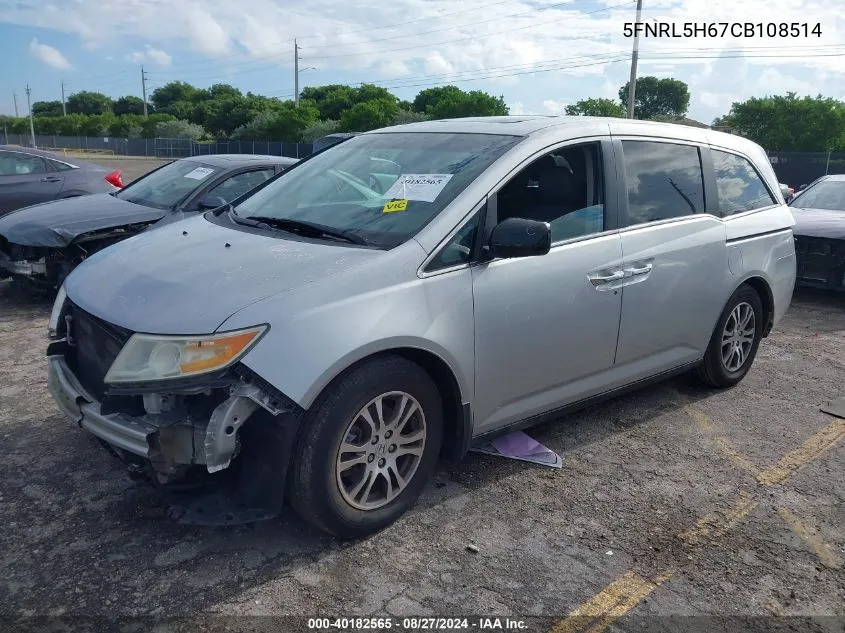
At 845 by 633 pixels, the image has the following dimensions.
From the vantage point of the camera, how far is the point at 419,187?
11.7 feet

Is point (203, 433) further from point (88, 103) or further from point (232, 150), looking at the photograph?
point (88, 103)

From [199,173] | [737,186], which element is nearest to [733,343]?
[737,186]

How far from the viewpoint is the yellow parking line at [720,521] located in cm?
334

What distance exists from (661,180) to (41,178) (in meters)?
8.55

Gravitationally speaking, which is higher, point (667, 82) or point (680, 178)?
point (667, 82)

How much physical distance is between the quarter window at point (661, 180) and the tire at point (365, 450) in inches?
69.8

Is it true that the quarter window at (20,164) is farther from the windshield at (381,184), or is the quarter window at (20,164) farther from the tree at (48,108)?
the tree at (48,108)

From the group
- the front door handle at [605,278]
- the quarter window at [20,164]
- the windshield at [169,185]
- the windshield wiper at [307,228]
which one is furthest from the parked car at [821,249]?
the quarter window at [20,164]

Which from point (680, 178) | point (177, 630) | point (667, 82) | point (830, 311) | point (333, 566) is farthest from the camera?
point (667, 82)

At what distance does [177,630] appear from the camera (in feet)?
8.45

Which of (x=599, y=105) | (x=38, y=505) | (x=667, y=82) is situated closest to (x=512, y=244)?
(x=38, y=505)

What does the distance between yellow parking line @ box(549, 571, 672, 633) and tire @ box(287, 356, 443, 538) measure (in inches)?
35.5

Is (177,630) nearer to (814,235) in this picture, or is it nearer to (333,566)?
(333,566)

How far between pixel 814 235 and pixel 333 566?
740 cm
